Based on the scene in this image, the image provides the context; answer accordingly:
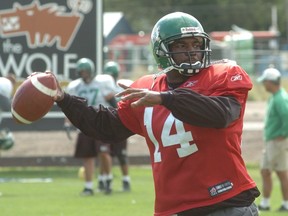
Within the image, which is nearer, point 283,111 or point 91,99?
point 283,111

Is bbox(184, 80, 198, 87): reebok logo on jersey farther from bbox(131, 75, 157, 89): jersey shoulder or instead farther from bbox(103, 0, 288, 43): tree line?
bbox(103, 0, 288, 43): tree line

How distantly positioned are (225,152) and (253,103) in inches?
991

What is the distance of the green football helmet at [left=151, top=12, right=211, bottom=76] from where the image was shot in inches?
201

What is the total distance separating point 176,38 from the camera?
5.14 metres

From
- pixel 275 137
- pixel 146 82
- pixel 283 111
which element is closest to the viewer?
pixel 146 82

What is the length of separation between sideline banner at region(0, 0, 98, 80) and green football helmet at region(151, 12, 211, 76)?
1289 centimetres

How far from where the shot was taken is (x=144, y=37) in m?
40.5

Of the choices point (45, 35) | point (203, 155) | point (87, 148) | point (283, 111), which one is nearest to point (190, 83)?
point (203, 155)

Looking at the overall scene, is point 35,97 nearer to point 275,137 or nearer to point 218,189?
point 218,189

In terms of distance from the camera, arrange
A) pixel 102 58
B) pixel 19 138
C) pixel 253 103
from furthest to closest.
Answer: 1. pixel 253 103
2. pixel 19 138
3. pixel 102 58

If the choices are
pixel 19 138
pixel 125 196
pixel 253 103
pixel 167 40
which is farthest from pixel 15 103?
pixel 253 103

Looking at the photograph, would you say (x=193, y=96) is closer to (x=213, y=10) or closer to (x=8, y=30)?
(x=8, y=30)

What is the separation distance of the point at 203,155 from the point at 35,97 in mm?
1047

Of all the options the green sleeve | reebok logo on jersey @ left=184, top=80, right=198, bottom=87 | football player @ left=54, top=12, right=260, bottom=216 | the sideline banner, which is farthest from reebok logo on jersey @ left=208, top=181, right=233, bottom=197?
the sideline banner
